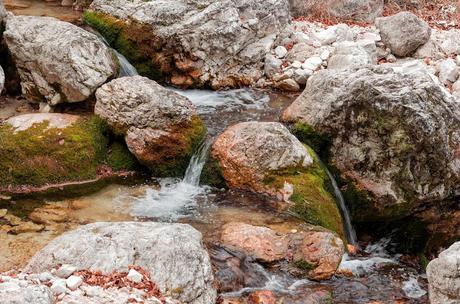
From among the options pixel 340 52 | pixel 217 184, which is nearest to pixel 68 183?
pixel 217 184

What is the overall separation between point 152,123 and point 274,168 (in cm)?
271

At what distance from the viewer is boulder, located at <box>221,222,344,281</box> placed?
8688 millimetres

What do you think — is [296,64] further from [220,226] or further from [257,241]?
[257,241]

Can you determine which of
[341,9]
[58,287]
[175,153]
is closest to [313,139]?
[175,153]

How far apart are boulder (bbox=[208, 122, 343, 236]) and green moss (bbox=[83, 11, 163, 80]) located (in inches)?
205

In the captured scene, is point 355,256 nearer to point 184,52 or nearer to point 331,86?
point 331,86

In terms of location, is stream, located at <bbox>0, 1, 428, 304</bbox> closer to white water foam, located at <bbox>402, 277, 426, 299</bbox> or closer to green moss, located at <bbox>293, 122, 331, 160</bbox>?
white water foam, located at <bbox>402, 277, 426, 299</bbox>

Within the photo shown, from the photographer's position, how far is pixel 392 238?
38.1ft

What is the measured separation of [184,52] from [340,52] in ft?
15.7

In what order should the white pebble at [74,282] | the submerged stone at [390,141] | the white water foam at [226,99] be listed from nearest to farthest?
the white pebble at [74,282], the submerged stone at [390,141], the white water foam at [226,99]

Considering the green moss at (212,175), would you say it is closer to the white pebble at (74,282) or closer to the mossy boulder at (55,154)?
the mossy boulder at (55,154)

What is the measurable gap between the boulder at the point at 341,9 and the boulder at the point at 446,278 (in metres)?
14.0

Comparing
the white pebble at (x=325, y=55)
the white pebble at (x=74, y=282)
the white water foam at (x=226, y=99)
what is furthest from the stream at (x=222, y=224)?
the white pebble at (x=325, y=55)

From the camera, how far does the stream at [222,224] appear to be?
27.2 ft
